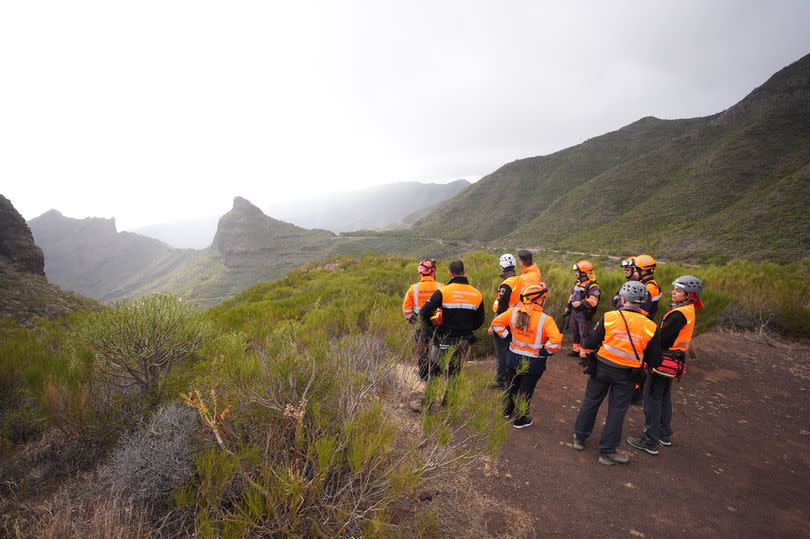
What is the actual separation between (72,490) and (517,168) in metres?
99.2

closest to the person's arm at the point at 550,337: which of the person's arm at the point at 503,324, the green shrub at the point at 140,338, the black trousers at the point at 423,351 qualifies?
the person's arm at the point at 503,324

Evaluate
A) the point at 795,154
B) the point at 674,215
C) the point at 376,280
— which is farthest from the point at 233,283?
the point at 795,154

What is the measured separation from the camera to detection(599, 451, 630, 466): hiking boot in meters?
3.75

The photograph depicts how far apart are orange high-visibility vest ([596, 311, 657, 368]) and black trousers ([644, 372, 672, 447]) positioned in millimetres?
871

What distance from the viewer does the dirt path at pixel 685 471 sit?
9.88ft

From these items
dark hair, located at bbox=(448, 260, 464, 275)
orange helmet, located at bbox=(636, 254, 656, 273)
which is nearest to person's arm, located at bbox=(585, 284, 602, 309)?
orange helmet, located at bbox=(636, 254, 656, 273)

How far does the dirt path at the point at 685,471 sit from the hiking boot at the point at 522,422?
11 cm

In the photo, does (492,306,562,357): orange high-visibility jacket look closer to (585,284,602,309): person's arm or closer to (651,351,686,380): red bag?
(651,351,686,380): red bag

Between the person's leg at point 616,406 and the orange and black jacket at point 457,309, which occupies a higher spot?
the orange and black jacket at point 457,309

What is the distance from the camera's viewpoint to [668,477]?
3613 millimetres

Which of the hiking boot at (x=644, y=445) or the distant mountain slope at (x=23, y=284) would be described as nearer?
the hiking boot at (x=644, y=445)

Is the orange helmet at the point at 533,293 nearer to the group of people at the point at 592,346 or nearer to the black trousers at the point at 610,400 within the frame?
the group of people at the point at 592,346

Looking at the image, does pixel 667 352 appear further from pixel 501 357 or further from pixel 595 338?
pixel 501 357

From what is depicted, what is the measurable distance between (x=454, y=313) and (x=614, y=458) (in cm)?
248
